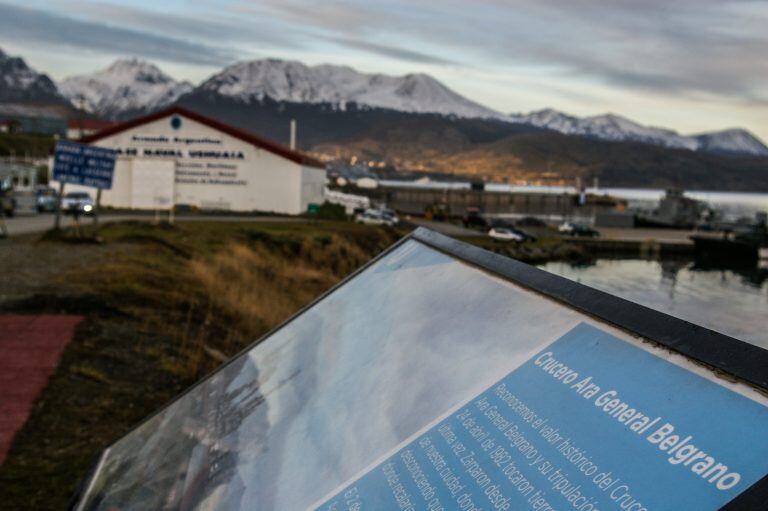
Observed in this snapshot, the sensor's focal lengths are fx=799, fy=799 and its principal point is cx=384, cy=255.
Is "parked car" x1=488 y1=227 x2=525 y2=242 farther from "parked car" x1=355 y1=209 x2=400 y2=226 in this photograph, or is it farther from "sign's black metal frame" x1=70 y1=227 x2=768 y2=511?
"sign's black metal frame" x1=70 y1=227 x2=768 y2=511

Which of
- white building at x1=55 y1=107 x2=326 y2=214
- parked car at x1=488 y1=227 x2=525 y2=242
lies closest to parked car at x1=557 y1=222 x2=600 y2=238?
parked car at x1=488 y1=227 x2=525 y2=242

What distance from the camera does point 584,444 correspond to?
2064 mm

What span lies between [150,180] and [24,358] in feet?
127

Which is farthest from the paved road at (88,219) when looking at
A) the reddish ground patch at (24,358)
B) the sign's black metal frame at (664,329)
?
the sign's black metal frame at (664,329)

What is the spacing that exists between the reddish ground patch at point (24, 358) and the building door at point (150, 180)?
35.6m

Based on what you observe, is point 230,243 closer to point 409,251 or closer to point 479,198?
point 409,251

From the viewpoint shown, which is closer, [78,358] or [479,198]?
[78,358]

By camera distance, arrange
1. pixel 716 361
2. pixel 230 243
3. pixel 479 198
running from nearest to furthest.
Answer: pixel 716 361 → pixel 230 243 → pixel 479 198

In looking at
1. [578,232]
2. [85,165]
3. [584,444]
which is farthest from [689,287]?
[584,444]

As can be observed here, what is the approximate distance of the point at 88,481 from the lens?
4.53 meters

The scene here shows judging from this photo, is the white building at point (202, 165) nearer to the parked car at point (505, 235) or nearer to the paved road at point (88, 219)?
the paved road at point (88, 219)

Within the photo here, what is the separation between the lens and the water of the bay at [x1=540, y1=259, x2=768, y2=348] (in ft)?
91.3

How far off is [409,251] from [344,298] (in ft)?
1.45

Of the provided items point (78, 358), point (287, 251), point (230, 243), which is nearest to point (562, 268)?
point (287, 251)
